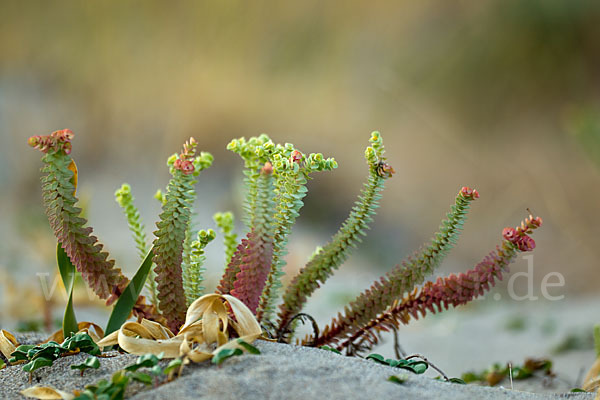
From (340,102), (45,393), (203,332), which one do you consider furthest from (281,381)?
(340,102)

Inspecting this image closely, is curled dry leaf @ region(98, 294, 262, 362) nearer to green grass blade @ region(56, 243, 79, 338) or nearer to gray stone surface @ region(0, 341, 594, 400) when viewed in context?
gray stone surface @ region(0, 341, 594, 400)

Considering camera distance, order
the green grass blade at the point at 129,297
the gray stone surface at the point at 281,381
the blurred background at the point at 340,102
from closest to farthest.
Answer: the gray stone surface at the point at 281,381 → the green grass blade at the point at 129,297 → the blurred background at the point at 340,102

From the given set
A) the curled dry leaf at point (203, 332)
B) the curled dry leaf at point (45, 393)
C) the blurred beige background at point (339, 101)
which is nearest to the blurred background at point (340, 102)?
the blurred beige background at point (339, 101)

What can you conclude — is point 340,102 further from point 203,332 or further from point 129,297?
point 203,332

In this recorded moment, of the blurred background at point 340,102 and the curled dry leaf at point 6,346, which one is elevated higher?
the blurred background at point 340,102

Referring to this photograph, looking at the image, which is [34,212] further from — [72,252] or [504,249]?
[504,249]

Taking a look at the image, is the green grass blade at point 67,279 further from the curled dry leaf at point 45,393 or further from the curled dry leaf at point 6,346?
the curled dry leaf at point 45,393

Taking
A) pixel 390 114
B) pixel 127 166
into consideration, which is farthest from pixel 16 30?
pixel 390 114
